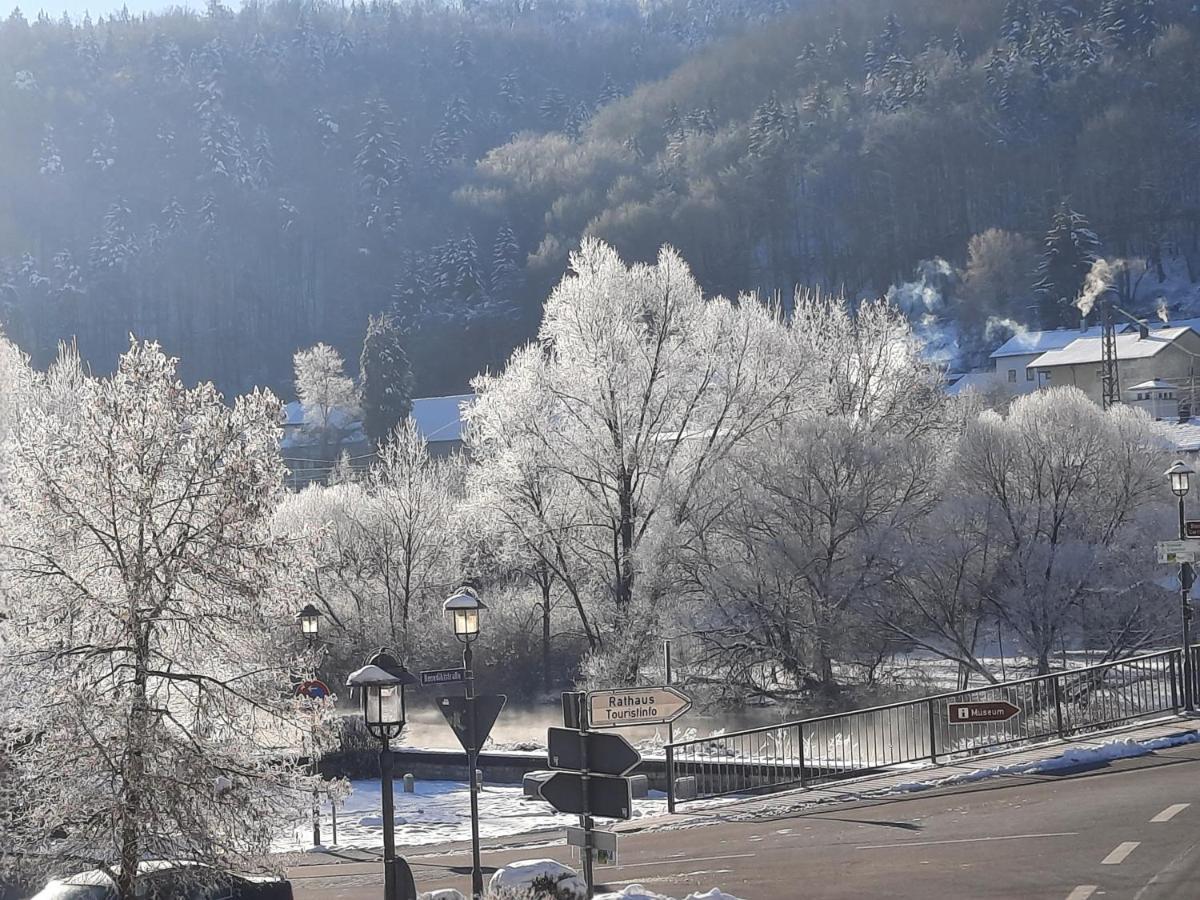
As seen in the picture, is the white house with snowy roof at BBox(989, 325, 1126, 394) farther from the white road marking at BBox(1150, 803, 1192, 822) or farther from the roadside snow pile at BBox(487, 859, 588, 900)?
the roadside snow pile at BBox(487, 859, 588, 900)

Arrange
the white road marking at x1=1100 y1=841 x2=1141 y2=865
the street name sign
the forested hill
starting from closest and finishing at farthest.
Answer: the white road marking at x1=1100 y1=841 x2=1141 y2=865, the street name sign, the forested hill

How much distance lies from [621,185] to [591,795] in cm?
14210

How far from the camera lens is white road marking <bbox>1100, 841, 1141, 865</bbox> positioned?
39.4 feet

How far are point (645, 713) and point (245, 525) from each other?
4.47 metres

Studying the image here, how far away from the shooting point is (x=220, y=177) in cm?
18062

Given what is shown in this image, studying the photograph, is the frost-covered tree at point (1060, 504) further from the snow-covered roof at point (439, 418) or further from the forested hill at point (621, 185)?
the forested hill at point (621, 185)

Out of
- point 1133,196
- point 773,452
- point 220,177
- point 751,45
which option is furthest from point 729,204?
point 773,452

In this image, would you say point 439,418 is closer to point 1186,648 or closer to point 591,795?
point 1186,648

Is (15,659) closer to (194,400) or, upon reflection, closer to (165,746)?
(165,746)

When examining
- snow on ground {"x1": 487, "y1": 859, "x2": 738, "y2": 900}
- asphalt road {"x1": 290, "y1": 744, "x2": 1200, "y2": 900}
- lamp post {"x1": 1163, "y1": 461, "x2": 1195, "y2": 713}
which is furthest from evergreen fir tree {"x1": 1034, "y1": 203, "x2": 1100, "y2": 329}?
snow on ground {"x1": 487, "y1": 859, "x2": 738, "y2": 900}

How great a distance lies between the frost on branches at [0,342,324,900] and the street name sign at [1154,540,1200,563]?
48.3 feet

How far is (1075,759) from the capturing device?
17625mm

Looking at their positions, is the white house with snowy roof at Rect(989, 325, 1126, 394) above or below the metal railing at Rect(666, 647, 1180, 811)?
above

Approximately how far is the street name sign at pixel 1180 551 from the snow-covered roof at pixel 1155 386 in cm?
4538
